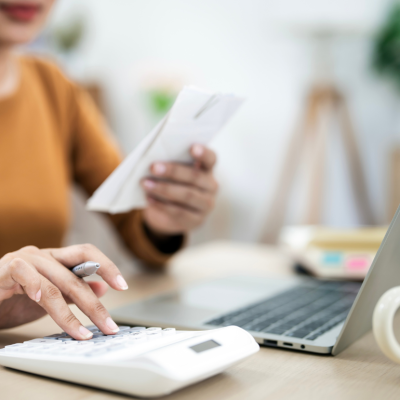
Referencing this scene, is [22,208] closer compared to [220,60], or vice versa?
[22,208]

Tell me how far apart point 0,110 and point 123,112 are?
2.00m

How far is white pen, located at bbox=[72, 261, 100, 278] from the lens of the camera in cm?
42

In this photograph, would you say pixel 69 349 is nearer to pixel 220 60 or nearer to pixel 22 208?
pixel 22 208

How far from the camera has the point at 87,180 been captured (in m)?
1.10

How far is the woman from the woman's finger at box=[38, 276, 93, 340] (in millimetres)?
300

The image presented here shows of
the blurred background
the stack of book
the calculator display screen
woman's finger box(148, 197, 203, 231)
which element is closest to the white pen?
the calculator display screen

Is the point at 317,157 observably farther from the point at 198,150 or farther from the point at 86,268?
the point at 86,268

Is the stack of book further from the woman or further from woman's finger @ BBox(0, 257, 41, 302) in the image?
woman's finger @ BBox(0, 257, 41, 302)

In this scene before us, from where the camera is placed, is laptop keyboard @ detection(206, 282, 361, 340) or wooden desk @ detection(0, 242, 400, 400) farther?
laptop keyboard @ detection(206, 282, 361, 340)

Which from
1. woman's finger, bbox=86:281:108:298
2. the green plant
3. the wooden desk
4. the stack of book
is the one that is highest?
the green plant

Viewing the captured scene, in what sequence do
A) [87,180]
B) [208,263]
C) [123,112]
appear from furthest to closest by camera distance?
[123,112] → [87,180] → [208,263]

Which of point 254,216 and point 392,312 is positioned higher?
point 392,312

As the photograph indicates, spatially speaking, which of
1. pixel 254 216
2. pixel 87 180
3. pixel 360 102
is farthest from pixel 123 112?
pixel 87 180

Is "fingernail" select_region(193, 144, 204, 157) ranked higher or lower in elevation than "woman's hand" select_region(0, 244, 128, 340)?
higher
